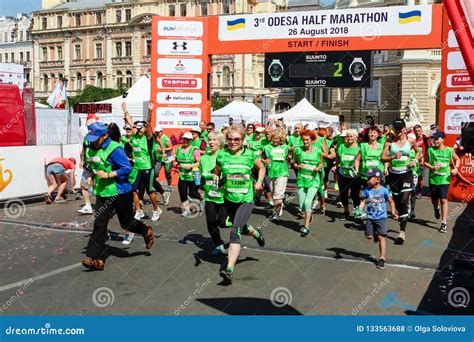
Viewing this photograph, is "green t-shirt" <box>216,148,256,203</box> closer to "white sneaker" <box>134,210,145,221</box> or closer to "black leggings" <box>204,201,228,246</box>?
"black leggings" <box>204,201,228,246</box>

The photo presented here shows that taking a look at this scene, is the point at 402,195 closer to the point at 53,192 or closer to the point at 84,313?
the point at 84,313

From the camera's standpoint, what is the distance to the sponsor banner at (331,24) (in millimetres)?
14570

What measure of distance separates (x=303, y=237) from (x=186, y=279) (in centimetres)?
311

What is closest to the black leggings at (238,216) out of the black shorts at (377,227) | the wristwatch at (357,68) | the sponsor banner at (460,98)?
the black shorts at (377,227)

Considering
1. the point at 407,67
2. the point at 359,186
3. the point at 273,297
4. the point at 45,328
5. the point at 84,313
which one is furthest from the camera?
the point at 407,67

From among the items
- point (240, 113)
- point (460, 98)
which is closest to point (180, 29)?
point (460, 98)

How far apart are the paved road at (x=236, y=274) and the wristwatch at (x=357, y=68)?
375 inches

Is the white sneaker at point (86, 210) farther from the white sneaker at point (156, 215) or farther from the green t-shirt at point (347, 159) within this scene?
the green t-shirt at point (347, 159)

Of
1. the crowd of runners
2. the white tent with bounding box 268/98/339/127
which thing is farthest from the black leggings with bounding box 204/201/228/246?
the white tent with bounding box 268/98/339/127

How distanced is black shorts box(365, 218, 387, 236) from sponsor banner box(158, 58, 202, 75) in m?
10.1

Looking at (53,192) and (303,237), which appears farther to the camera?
(53,192)

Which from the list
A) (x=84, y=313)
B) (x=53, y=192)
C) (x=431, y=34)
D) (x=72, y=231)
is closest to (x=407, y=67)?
(x=431, y=34)

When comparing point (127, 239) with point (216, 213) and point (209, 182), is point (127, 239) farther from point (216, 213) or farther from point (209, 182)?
point (209, 182)

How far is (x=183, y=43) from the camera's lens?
54.5 feet
